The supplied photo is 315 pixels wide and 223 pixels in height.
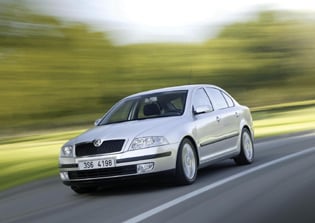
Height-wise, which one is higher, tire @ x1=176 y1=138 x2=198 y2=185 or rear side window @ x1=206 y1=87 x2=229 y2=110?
rear side window @ x1=206 y1=87 x2=229 y2=110

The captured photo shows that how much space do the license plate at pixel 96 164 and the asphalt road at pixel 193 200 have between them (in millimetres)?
436

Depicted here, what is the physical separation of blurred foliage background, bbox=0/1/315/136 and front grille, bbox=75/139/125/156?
25509 mm

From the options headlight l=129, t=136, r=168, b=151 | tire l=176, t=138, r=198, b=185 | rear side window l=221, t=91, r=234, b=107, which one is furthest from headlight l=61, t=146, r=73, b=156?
rear side window l=221, t=91, r=234, b=107

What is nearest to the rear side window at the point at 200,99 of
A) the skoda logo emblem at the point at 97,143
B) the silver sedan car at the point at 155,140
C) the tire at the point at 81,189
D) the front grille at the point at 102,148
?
the silver sedan car at the point at 155,140

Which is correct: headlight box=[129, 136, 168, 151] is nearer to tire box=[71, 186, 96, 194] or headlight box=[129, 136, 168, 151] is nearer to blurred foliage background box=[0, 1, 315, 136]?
tire box=[71, 186, 96, 194]

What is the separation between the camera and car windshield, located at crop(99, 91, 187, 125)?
376 inches

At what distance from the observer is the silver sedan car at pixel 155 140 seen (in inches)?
331

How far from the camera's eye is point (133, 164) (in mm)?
8359

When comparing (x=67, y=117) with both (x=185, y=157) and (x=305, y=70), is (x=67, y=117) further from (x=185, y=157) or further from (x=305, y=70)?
(x=185, y=157)

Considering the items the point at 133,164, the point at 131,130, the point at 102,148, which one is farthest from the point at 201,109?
the point at 102,148

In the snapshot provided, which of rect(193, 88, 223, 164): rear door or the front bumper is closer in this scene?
the front bumper

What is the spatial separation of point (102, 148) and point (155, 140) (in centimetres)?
71

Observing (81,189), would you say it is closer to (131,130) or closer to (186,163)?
(131,130)

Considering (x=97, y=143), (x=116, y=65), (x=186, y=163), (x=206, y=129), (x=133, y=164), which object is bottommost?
(x=186, y=163)
